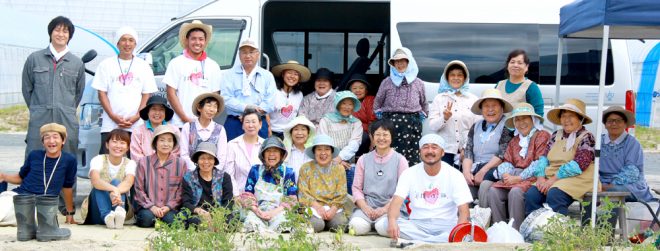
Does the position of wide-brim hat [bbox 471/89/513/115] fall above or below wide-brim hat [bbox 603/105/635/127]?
above

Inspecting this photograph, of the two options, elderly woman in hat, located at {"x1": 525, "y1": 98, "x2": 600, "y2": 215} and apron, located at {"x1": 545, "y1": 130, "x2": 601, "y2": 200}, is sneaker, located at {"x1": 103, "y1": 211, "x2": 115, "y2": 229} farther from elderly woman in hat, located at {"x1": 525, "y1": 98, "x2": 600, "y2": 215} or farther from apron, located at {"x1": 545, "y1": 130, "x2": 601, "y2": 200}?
apron, located at {"x1": 545, "y1": 130, "x2": 601, "y2": 200}

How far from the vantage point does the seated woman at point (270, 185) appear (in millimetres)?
7949

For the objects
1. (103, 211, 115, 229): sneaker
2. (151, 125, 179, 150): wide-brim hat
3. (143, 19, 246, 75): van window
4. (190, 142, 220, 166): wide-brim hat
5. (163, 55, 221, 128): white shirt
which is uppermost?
(143, 19, 246, 75): van window

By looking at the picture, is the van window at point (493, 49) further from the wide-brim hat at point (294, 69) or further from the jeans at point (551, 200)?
the jeans at point (551, 200)

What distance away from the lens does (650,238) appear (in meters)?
7.02

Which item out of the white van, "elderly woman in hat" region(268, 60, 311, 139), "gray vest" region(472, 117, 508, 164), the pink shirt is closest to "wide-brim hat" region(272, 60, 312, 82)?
"elderly woman in hat" region(268, 60, 311, 139)

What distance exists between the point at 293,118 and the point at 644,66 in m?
18.7

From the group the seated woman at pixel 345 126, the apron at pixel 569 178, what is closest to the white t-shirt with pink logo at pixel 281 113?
the seated woman at pixel 345 126

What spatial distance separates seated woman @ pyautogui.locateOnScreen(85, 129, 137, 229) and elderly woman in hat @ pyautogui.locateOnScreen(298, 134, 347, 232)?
1.53 metres

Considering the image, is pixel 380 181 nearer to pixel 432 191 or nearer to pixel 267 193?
pixel 432 191

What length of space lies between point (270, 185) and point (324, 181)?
48 cm

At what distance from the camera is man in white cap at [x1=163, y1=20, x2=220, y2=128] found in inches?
344

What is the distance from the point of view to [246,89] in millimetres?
8828

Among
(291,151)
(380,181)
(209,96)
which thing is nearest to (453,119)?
(380,181)
